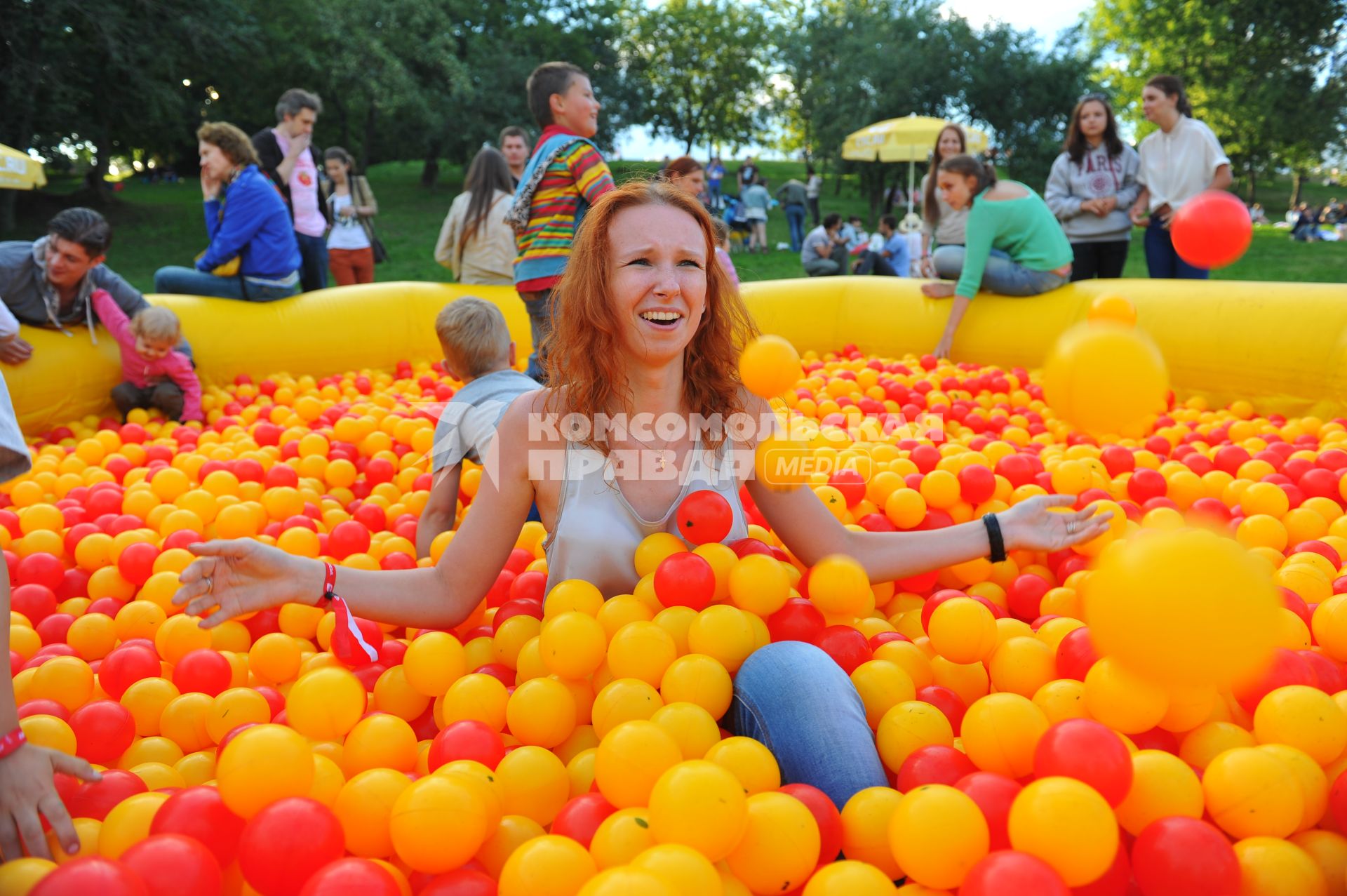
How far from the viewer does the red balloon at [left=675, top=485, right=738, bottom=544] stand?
6.61ft

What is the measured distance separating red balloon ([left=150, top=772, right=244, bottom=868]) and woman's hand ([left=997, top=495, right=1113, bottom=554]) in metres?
1.60

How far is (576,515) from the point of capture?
1994 millimetres

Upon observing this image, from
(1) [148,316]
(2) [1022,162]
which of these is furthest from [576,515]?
(2) [1022,162]

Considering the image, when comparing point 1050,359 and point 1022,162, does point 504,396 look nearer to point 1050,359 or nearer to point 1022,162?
point 1050,359

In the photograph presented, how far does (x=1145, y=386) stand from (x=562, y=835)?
134cm

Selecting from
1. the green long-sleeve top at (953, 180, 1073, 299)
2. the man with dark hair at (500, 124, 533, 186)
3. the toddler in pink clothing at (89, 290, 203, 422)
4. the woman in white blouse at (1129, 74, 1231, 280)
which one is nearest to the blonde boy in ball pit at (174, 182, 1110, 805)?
the toddler in pink clothing at (89, 290, 203, 422)

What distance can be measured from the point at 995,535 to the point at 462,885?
1330 mm

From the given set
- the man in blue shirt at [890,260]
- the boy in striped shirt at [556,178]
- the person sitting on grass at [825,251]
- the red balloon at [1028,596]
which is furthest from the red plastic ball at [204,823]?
the man in blue shirt at [890,260]

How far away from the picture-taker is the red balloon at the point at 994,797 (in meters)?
1.33

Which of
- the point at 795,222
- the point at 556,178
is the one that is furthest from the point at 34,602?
the point at 795,222

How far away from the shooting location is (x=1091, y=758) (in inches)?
52.4

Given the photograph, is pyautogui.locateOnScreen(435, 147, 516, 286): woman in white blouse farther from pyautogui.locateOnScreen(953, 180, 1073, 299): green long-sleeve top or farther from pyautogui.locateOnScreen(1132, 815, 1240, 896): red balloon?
pyautogui.locateOnScreen(1132, 815, 1240, 896): red balloon

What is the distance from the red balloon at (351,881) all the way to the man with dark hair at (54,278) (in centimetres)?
420

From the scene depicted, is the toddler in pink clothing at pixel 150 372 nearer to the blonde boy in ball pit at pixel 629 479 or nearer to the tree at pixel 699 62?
the blonde boy in ball pit at pixel 629 479
